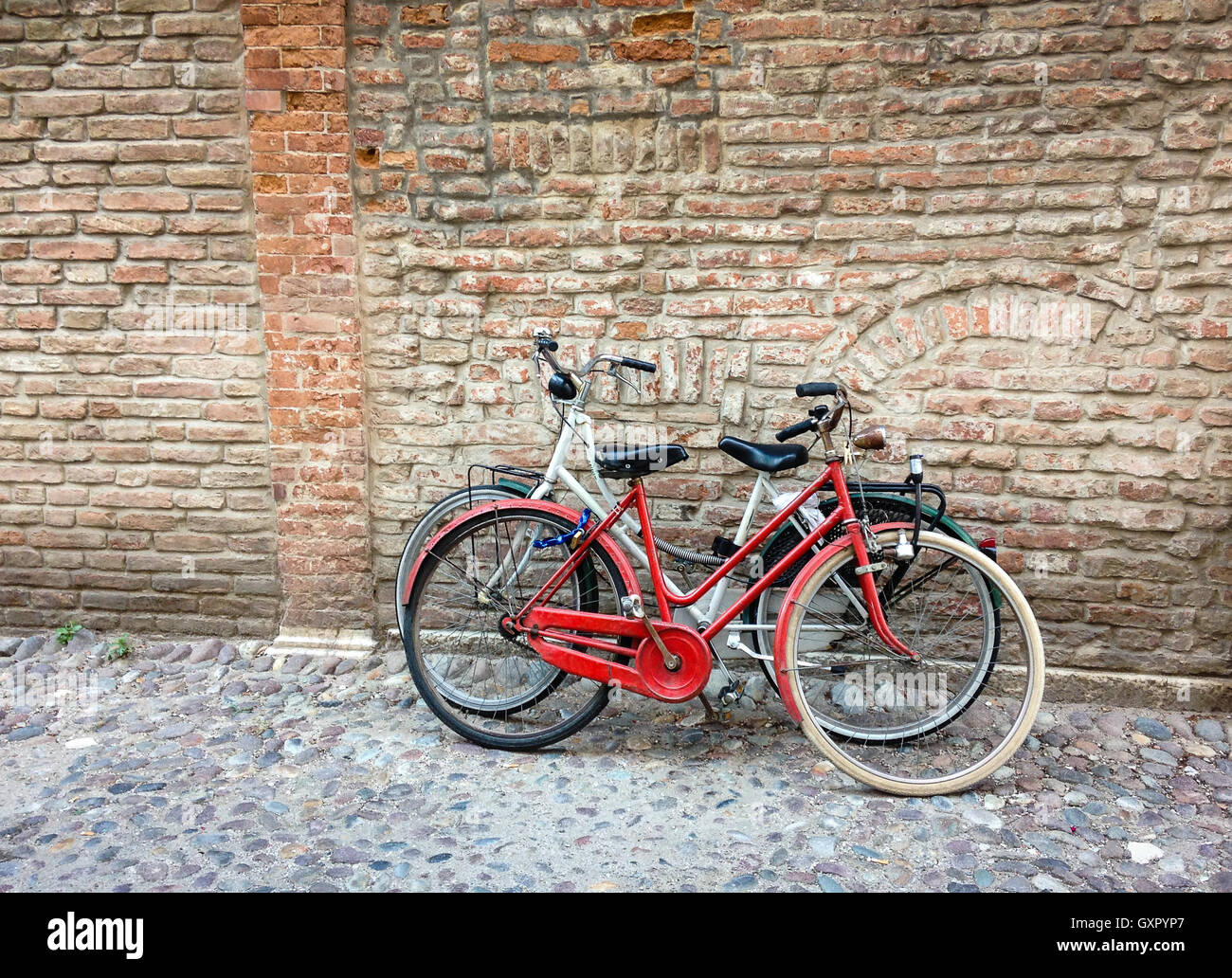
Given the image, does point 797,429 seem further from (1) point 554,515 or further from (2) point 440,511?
(2) point 440,511

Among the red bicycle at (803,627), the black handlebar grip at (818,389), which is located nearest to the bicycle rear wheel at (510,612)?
the red bicycle at (803,627)

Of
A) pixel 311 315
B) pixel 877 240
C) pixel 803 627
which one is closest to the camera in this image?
pixel 803 627

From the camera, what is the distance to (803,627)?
3.19 meters

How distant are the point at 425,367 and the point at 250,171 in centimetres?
109

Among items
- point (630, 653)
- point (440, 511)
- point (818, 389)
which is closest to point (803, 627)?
point (630, 653)

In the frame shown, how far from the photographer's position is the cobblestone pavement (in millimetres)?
2580

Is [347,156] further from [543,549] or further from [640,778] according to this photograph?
[640,778]

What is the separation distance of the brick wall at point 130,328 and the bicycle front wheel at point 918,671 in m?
2.47

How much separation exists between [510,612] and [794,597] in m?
1.02

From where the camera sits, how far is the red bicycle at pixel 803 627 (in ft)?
9.83

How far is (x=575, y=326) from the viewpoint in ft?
12.1

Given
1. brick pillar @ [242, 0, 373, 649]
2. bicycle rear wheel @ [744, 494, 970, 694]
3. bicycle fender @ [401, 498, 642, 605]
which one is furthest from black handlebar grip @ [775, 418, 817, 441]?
brick pillar @ [242, 0, 373, 649]

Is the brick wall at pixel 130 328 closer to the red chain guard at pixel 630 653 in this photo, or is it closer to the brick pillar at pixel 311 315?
the brick pillar at pixel 311 315

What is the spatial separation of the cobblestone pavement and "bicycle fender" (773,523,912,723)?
0.31 m
